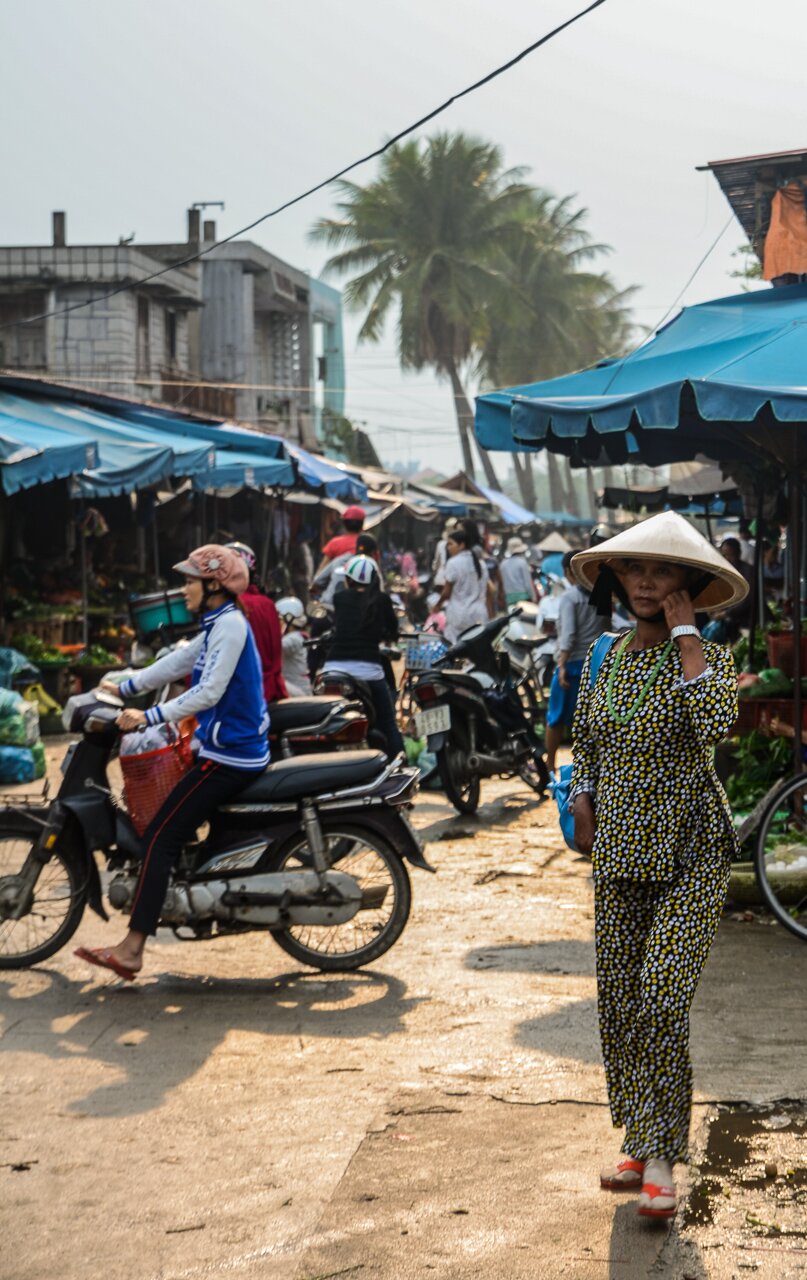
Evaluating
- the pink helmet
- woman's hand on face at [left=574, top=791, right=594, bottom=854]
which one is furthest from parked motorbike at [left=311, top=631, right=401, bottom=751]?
woman's hand on face at [left=574, top=791, right=594, bottom=854]

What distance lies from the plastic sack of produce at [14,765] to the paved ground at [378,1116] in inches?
178

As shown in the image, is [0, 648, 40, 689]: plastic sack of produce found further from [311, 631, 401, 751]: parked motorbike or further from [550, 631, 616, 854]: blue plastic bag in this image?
[550, 631, 616, 854]: blue plastic bag

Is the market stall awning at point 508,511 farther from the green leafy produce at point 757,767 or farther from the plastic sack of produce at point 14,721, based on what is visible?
the green leafy produce at point 757,767

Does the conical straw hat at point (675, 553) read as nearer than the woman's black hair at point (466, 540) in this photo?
Yes

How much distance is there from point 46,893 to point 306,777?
1.20 m

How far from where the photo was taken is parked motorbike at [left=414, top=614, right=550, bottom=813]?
390 inches

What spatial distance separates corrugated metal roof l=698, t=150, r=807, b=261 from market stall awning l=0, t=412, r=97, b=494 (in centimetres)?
597

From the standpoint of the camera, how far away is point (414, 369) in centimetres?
4822

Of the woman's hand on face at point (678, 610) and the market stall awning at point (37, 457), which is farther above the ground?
the market stall awning at point (37, 457)

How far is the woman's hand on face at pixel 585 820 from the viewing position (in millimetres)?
4113

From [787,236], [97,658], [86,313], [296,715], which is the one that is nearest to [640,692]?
[296,715]

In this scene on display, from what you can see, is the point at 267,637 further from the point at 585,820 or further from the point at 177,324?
the point at 177,324

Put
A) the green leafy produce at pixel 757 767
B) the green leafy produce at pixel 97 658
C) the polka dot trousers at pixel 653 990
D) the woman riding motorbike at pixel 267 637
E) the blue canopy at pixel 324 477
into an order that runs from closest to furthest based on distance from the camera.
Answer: the polka dot trousers at pixel 653 990, the green leafy produce at pixel 757 767, the woman riding motorbike at pixel 267 637, the green leafy produce at pixel 97 658, the blue canopy at pixel 324 477

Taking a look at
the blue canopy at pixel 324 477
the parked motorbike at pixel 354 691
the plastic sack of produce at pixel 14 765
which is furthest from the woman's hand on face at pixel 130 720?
the blue canopy at pixel 324 477
